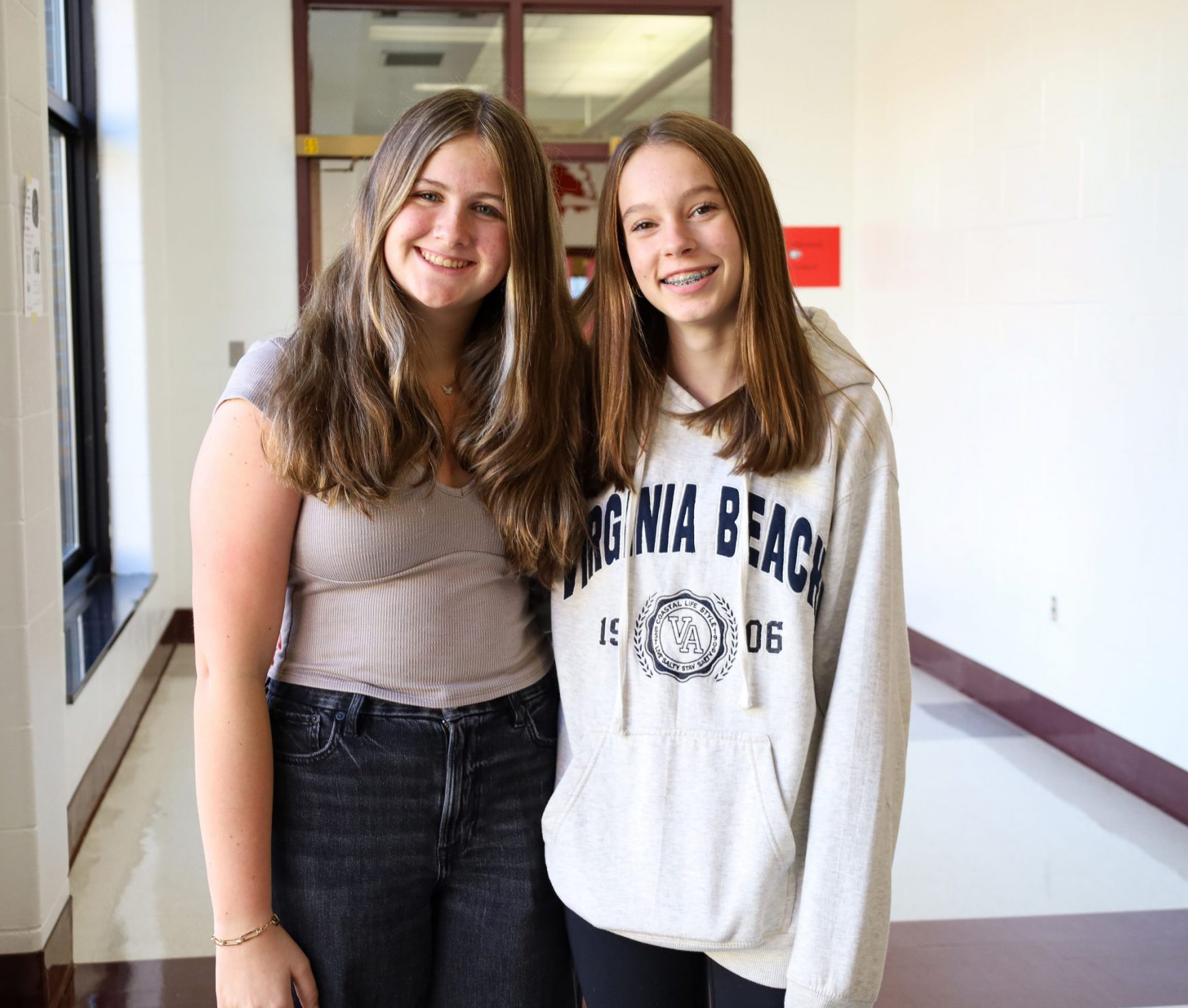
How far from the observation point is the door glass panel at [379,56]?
5.88 meters

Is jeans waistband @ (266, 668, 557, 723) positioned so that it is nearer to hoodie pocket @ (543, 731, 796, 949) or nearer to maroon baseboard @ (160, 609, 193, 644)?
hoodie pocket @ (543, 731, 796, 949)

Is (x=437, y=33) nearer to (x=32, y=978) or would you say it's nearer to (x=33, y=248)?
(x=33, y=248)

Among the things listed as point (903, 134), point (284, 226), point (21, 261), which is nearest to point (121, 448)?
point (284, 226)

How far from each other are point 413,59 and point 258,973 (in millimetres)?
5412

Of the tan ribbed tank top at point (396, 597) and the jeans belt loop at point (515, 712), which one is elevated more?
the tan ribbed tank top at point (396, 597)

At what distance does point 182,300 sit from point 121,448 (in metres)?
1.03

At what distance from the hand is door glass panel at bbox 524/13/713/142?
16.9 feet

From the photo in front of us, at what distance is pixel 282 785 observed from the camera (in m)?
1.36

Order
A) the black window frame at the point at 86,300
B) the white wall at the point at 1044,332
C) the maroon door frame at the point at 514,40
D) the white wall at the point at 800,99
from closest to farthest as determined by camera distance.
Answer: the white wall at the point at 1044,332 < the black window frame at the point at 86,300 < the maroon door frame at the point at 514,40 < the white wall at the point at 800,99

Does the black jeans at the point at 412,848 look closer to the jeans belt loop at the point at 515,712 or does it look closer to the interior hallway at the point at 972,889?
the jeans belt loop at the point at 515,712

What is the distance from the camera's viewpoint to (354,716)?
52.2 inches

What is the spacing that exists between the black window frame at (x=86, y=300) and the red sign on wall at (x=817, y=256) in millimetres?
3250

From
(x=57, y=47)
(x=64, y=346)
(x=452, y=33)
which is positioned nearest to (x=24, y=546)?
(x=64, y=346)

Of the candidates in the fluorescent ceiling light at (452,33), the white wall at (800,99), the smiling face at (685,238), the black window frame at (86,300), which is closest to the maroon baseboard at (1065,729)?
the white wall at (800,99)
